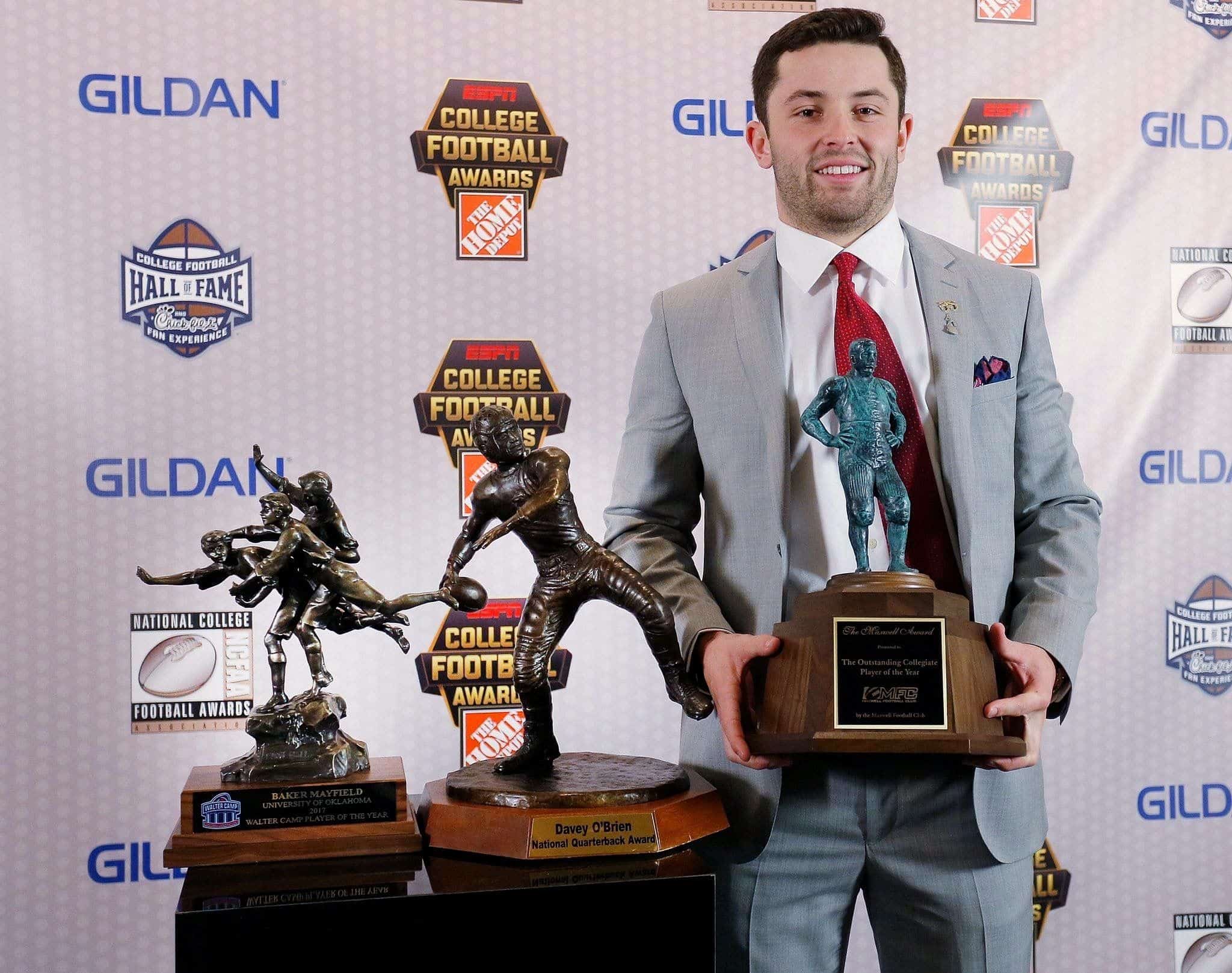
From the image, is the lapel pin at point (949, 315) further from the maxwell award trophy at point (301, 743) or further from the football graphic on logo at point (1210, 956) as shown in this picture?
the football graphic on logo at point (1210, 956)

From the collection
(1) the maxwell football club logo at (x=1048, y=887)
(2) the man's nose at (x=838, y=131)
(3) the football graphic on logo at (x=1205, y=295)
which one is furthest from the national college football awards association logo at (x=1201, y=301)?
(2) the man's nose at (x=838, y=131)

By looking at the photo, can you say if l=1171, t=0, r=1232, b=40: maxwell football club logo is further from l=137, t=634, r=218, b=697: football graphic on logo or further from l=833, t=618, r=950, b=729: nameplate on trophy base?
l=137, t=634, r=218, b=697: football graphic on logo

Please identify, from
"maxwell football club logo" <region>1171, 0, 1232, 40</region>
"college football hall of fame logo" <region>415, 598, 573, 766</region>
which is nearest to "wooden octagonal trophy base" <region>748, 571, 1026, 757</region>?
"college football hall of fame logo" <region>415, 598, 573, 766</region>

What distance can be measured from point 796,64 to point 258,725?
1.07 m

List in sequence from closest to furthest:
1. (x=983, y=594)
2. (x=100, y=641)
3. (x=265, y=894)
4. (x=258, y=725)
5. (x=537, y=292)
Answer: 1. (x=265, y=894)
2. (x=258, y=725)
3. (x=983, y=594)
4. (x=100, y=641)
5. (x=537, y=292)

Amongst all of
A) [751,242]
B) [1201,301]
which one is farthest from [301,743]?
[1201,301]

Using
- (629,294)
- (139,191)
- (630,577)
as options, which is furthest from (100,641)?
(630,577)

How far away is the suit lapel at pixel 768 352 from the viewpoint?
148cm

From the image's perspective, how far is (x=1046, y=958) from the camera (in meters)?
2.65

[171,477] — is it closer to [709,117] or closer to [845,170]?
[709,117]

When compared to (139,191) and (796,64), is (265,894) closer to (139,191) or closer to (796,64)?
(796,64)

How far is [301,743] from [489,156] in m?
1.57

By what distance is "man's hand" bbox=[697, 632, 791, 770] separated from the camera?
130 cm

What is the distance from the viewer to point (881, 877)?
1.45 metres
